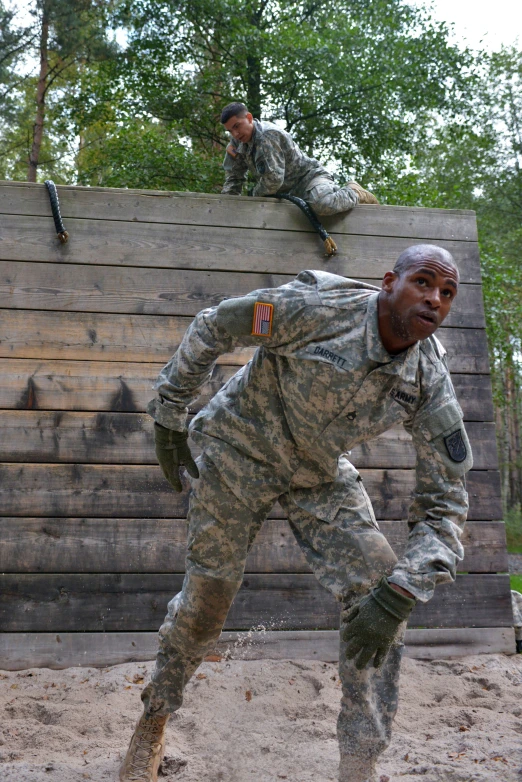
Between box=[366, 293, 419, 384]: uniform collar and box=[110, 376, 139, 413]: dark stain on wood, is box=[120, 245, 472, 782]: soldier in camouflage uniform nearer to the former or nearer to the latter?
box=[366, 293, 419, 384]: uniform collar

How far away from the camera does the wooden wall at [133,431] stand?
3648mm

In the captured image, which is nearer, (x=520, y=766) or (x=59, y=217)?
(x=520, y=766)

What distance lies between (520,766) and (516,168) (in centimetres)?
1906

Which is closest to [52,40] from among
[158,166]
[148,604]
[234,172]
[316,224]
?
[158,166]

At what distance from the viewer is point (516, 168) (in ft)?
63.9

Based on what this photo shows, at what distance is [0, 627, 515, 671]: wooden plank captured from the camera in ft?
11.7

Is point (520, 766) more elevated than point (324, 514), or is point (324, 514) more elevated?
point (324, 514)

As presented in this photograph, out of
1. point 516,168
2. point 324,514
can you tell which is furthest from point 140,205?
point 516,168

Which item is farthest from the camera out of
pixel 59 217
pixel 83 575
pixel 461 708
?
pixel 59 217

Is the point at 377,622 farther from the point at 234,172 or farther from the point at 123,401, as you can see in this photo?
the point at 234,172

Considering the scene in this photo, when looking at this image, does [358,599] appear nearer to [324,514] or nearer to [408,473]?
[324,514]

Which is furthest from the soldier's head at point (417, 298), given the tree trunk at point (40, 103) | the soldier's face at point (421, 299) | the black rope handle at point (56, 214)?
the tree trunk at point (40, 103)

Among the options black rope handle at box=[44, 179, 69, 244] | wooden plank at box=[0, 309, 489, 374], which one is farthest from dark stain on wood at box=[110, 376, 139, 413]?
black rope handle at box=[44, 179, 69, 244]

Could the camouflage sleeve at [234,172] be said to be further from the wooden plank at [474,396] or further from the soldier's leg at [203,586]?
the soldier's leg at [203,586]
